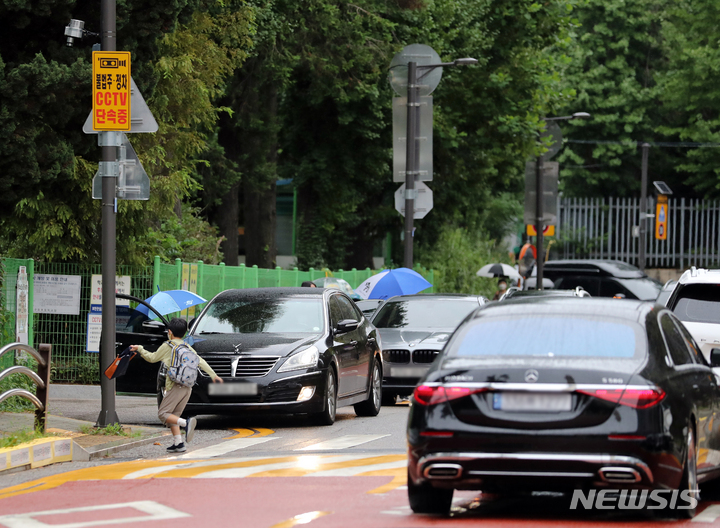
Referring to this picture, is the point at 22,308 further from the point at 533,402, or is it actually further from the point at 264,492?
the point at 533,402

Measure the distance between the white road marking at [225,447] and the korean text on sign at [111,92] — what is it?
3.58 metres

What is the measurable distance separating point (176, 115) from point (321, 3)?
1075cm

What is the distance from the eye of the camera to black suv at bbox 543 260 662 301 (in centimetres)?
3425

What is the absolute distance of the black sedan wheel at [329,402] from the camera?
14250 millimetres

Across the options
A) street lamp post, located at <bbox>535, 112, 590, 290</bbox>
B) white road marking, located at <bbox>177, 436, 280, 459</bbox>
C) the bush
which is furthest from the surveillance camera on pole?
the bush

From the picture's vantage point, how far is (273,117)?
34.6 meters

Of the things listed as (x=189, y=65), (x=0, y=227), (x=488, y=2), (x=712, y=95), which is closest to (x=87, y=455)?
(x=0, y=227)

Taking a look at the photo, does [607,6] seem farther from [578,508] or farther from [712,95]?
[578,508]

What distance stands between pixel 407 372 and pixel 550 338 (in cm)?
988

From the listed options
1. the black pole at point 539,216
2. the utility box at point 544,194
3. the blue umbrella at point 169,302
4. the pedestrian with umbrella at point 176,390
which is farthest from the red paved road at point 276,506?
the utility box at point 544,194

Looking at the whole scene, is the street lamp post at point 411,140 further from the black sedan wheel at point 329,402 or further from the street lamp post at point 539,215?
the black sedan wheel at point 329,402

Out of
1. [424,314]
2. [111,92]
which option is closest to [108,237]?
[111,92]

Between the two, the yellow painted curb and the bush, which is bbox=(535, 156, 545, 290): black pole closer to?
the bush

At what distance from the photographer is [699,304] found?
13234mm
